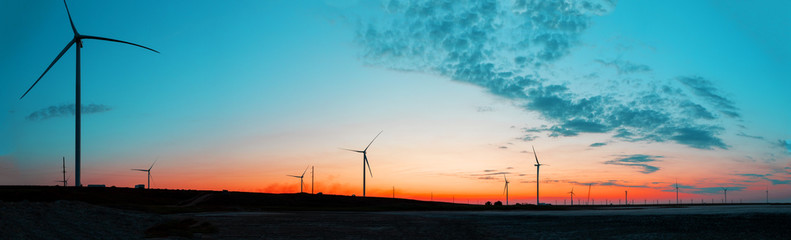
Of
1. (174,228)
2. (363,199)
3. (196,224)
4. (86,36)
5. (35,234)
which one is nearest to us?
(35,234)

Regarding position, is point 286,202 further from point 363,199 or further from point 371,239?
point 371,239

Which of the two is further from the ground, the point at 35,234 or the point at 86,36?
the point at 86,36

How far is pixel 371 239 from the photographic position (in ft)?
117

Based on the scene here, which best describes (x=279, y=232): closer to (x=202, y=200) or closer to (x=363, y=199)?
(x=202, y=200)

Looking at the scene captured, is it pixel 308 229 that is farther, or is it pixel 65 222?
pixel 308 229

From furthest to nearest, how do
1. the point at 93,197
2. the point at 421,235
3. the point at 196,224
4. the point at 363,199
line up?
1. the point at 363,199
2. the point at 93,197
3. the point at 196,224
4. the point at 421,235

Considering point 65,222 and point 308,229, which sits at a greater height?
point 65,222

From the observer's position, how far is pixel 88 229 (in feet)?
111

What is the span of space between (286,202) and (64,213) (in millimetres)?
75190

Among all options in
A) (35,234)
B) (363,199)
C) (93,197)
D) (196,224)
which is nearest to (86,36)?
(93,197)

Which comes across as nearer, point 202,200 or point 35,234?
point 35,234

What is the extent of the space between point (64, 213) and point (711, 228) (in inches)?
1679

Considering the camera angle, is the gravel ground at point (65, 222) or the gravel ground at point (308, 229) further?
the gravel ground at point (308, 229)

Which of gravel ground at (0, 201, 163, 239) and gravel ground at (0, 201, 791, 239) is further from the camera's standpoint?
gravel ground at (0, 201, 791, 239)
